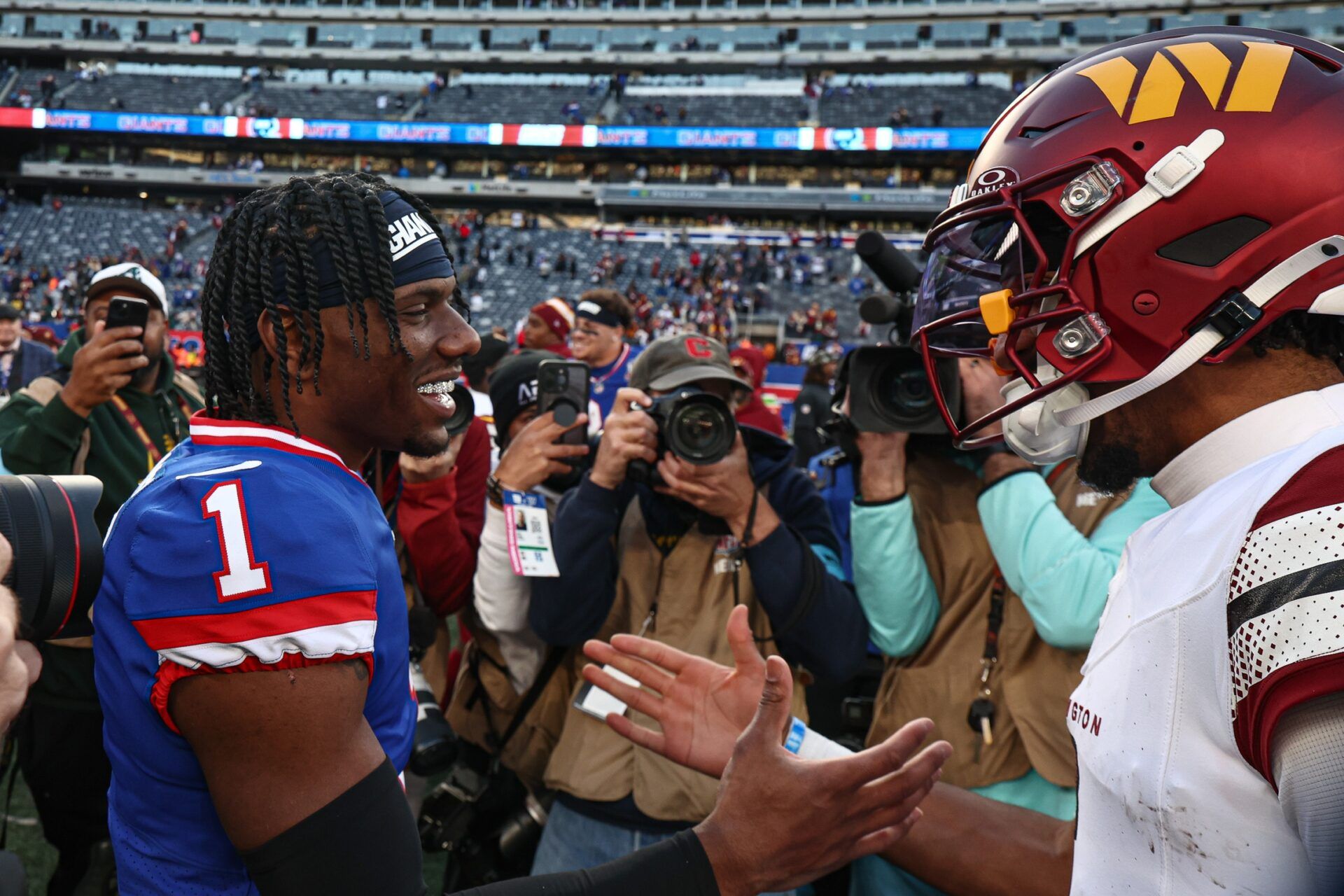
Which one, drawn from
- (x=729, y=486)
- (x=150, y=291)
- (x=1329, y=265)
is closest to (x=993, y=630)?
(x=729, y=486)

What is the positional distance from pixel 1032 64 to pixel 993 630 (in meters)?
40.0

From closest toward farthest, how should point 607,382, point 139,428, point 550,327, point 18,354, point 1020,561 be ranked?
point 1020,561, point 139,428, point 550,327, point 607,382, point 18,354

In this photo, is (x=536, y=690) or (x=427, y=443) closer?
(x=427, y=443)

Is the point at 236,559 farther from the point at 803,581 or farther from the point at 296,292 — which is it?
the point at 803,581

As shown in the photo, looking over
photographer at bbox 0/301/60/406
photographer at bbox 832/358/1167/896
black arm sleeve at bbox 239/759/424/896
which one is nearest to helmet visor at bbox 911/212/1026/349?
photographer at bbox 832/358/1167/896

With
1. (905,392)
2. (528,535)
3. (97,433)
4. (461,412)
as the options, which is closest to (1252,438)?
(905,392)

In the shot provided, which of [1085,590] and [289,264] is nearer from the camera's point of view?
[289,264]

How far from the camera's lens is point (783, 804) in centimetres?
127

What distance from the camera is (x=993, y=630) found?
206 centimetres

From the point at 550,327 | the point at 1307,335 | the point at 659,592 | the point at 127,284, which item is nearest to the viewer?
the point at 1307,335

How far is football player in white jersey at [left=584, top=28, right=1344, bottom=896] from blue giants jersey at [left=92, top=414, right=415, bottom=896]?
0.87 meters

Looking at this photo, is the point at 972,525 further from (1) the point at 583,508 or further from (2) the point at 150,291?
(2) the point at 150,291

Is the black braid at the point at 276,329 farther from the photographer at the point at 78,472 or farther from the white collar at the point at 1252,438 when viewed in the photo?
the photographer at the point at 78,472

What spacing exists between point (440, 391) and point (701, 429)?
0.83 meters
